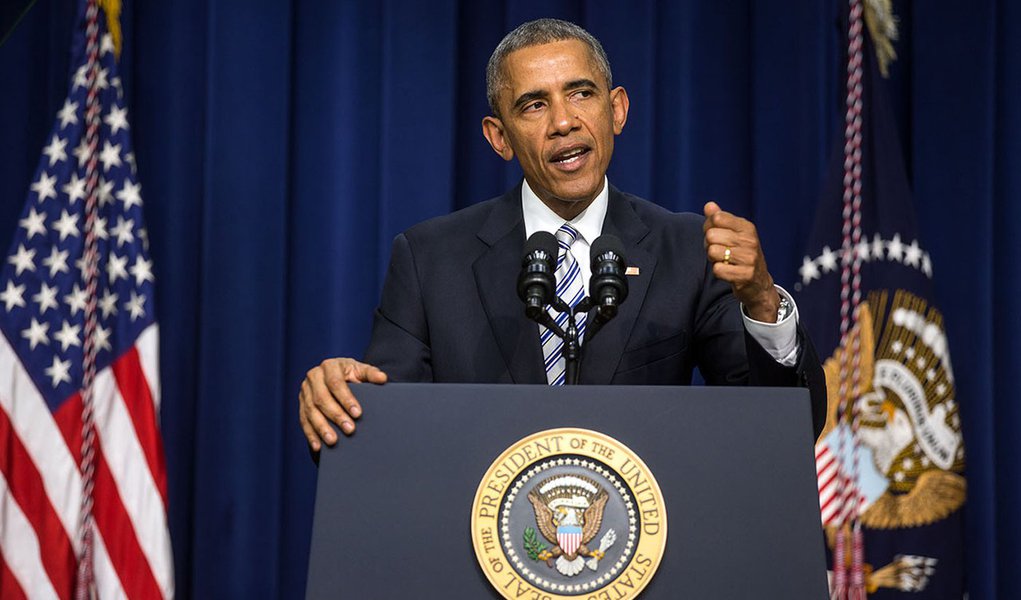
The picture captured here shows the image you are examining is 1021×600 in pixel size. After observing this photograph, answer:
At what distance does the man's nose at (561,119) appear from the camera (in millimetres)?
2119

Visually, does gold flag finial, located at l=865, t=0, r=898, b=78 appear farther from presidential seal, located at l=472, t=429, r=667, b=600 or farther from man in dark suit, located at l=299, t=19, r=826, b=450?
presidential seal, located at l=472, t=429, r=667, b=600

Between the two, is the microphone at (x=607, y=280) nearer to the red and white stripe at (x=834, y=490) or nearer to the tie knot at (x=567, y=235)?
the tie knot at (x=567, y=235)

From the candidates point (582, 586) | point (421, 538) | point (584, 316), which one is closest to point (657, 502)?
point (582, 586)

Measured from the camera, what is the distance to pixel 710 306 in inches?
79.9

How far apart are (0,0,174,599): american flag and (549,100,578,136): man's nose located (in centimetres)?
152

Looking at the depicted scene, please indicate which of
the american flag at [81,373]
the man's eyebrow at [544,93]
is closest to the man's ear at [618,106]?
the man's eyebrow at [544,93]

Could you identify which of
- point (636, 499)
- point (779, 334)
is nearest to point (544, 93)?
point (779, 334)

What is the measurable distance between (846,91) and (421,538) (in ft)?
7.69

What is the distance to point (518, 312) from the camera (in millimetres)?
2008

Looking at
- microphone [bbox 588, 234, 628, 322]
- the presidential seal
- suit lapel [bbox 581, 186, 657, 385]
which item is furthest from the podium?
suit lapel [bbox 581, 186, 657, 385]

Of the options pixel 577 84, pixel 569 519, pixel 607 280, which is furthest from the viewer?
pixel 577 84

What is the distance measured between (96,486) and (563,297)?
68.2 inches

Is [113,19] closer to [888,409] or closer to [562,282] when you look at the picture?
[562,282]

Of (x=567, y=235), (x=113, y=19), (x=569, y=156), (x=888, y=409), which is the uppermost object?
(x=113, y=19)
